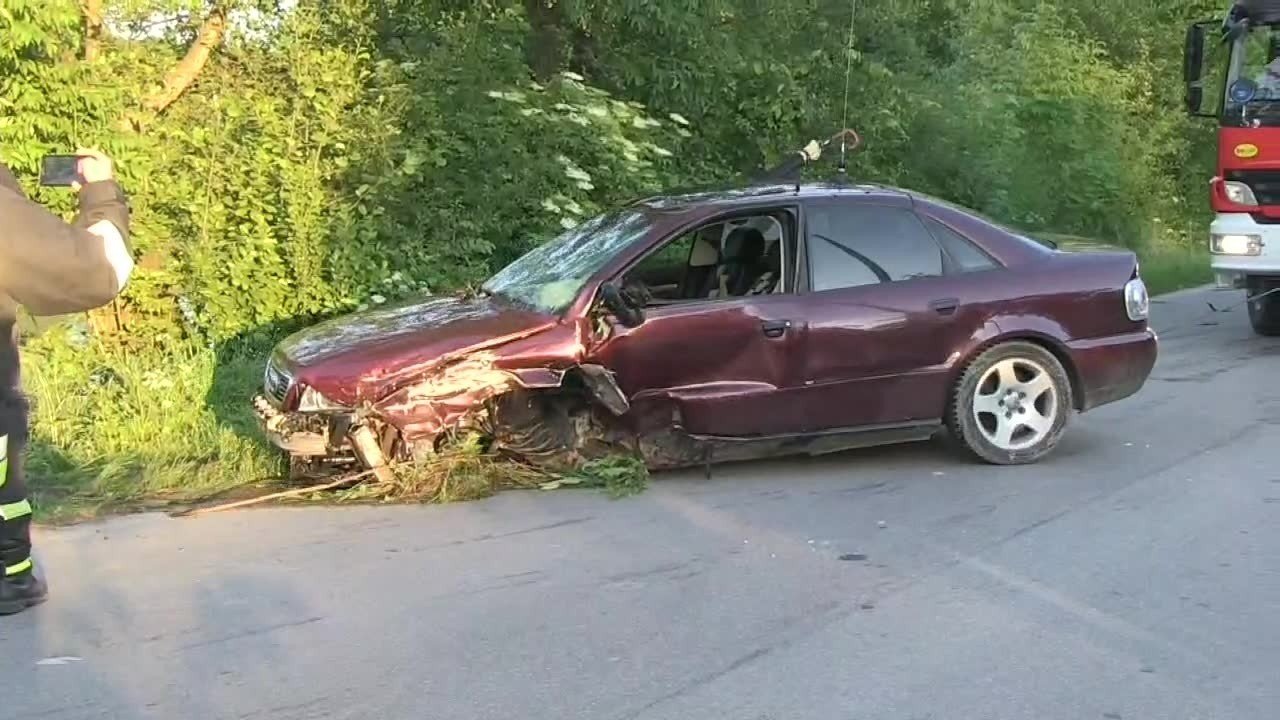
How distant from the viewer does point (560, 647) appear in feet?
14.6

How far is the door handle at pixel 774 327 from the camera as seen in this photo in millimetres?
6641

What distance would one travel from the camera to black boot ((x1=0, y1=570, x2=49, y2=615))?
484 cm

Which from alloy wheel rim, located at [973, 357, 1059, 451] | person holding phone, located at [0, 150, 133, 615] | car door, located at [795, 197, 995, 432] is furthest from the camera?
alloy wheel rim, located at [973, 357, 1059, 451]

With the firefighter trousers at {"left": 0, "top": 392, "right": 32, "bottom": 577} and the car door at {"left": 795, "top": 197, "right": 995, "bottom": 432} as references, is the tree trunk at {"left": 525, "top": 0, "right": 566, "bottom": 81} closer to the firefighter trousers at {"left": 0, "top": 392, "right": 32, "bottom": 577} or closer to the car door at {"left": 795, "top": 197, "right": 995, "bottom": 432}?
the car door at {"left": 795, "top": 197, "right": 995, "bottom": 432}

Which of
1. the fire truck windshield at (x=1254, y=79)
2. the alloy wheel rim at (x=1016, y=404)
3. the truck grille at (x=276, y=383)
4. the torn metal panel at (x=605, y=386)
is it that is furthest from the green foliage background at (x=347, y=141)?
the fire truck windshield at (x=1254, y=79)

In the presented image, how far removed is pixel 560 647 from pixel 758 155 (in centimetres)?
1035

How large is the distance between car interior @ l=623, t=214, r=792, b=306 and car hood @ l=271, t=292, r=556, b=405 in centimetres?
70

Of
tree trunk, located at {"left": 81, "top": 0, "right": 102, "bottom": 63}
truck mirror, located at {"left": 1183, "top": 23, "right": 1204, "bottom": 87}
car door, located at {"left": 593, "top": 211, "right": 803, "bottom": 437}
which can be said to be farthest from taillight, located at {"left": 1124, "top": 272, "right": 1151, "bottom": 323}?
tree trunk, located at {"left": 81, "top": 0, "right": 102, "bottom": 63}

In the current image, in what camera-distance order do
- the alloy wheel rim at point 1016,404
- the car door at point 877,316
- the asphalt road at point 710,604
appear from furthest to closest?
the alloy wheel rim at point 1016,404 < the car door at point 877,316 < the asphalt road at point 710,604

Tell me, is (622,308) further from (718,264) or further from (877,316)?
(877,316)

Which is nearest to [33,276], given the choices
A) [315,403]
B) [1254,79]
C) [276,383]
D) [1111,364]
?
[315,403]

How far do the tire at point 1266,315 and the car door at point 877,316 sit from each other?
593cm

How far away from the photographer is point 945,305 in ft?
22.6

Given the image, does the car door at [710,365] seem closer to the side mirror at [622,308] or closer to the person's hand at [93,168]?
the side mirror at [622,308]
